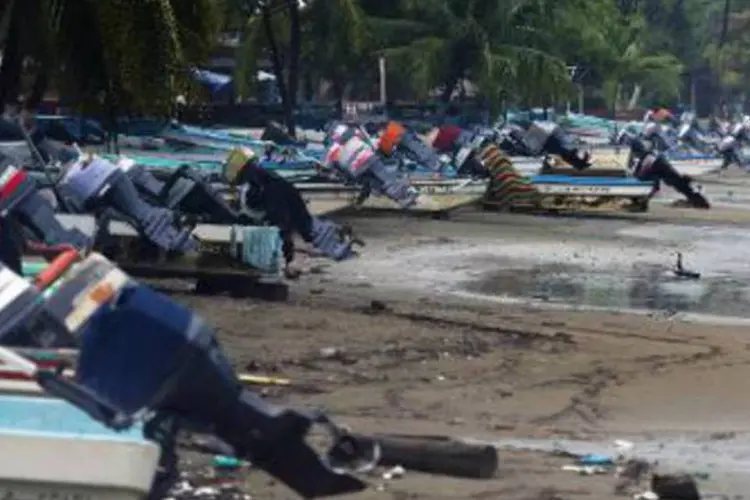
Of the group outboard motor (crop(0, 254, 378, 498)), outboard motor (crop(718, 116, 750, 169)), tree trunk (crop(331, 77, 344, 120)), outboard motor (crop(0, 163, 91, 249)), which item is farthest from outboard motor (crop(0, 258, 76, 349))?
outboard motor (crop(718, 116, 750, 169))

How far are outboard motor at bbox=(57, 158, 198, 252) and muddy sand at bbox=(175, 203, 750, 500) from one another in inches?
26.4

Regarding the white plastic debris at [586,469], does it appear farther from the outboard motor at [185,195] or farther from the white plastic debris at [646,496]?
the outboard motor at [185,195]

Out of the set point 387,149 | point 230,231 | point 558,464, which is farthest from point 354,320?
point 387,149

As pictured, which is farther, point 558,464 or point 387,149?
point 387,149

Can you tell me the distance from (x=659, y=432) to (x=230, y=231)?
6485 mm

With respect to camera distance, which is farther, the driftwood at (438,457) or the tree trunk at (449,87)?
the tree trunk at (449,87)

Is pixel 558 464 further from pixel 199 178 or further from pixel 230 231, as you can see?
pixel 199 178

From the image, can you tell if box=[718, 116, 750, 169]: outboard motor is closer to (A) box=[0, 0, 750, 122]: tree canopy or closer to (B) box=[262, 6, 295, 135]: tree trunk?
(A) box=[0, 0, 750, 122]: tree canopy

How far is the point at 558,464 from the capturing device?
958 centimetres

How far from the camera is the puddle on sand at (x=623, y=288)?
18219 mm

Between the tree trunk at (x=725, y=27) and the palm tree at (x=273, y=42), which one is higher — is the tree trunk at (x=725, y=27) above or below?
below

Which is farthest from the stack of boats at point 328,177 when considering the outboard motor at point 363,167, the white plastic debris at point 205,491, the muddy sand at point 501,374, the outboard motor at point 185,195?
the white plastic debris at point 205,491

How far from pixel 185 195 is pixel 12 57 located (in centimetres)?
379

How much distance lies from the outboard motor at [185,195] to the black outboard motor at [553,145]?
16.6 metres
